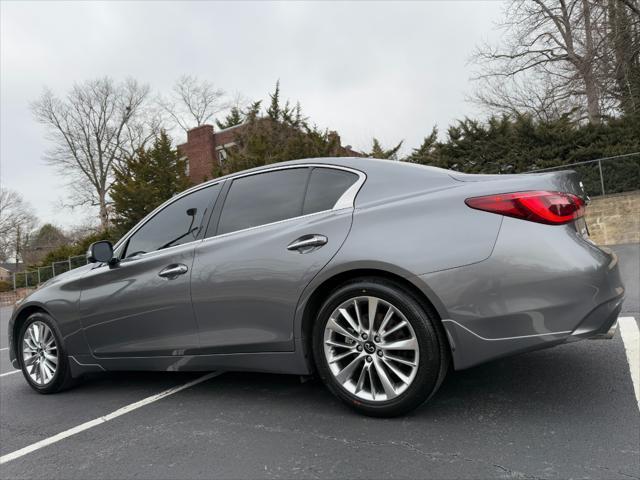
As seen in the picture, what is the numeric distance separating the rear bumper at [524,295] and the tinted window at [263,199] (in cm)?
114

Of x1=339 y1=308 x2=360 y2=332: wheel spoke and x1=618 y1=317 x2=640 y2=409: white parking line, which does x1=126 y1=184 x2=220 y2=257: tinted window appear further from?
x1=618 y1=317 x2=640 y2=409: white parking line

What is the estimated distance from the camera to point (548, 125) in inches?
632

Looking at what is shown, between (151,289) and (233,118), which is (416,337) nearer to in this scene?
(151,289)

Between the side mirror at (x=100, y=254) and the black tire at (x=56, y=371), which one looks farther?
the black tire at (x=56, y=371)

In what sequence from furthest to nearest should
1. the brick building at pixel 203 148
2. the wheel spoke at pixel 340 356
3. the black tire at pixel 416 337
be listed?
the brick building at pixel 203 148, the wheel spoke at pixel 340 356, the black tire at pixel 416 337

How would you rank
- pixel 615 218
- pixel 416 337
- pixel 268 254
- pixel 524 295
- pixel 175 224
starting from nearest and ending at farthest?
pixel 524 295 < pixel 416 337 < pixel 268 254 < pixel 175 224 < pixel 615 218

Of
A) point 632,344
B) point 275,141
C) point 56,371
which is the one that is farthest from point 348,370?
point 275,141

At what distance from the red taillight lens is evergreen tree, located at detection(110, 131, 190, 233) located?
22.9 m

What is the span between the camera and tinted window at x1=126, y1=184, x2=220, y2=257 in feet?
12.3

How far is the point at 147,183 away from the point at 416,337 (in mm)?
23967

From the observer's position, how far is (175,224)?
387cm

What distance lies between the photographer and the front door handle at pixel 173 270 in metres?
3.50

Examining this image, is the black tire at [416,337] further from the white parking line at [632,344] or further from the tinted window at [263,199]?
the white parking line at [632,344]

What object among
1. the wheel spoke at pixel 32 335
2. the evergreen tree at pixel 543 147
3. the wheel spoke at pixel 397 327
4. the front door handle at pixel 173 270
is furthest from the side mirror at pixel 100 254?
the evergreen tree at pixel 543 147
